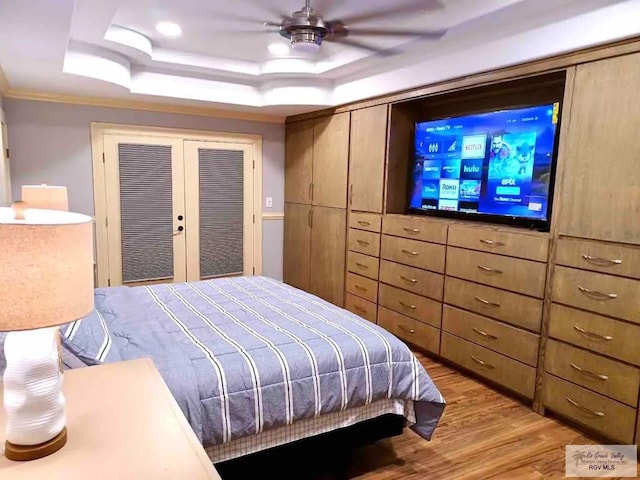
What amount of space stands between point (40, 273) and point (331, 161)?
12.8ft

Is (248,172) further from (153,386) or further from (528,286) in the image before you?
(153,386)

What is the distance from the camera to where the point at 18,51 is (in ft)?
9.15

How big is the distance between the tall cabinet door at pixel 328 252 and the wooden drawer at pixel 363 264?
0.41 ft

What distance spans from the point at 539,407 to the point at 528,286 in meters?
0.79

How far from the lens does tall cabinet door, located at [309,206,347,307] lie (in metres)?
4.62

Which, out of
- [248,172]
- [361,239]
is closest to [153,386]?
[361,239]

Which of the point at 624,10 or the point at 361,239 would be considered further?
the point at 361,239

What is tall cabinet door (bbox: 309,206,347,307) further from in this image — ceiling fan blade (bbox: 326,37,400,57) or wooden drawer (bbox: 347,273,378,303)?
ceiling fan blade (bbox: 326,37,400,57)

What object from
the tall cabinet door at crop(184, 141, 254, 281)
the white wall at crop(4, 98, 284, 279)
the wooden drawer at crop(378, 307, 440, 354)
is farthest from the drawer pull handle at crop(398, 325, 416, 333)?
the white wall at crop(4, 98, 284, 279)

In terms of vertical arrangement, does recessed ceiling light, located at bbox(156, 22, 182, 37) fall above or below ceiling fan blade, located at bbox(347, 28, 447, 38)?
above

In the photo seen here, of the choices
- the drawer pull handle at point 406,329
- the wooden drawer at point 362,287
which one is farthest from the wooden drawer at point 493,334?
the wooden drawer at point 362,287

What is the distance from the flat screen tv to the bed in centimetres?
148

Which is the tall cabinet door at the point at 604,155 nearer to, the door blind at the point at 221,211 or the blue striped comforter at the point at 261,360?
the blue striped comforter at the point at 261,360

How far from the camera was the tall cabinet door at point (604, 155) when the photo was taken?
7.70 ft
